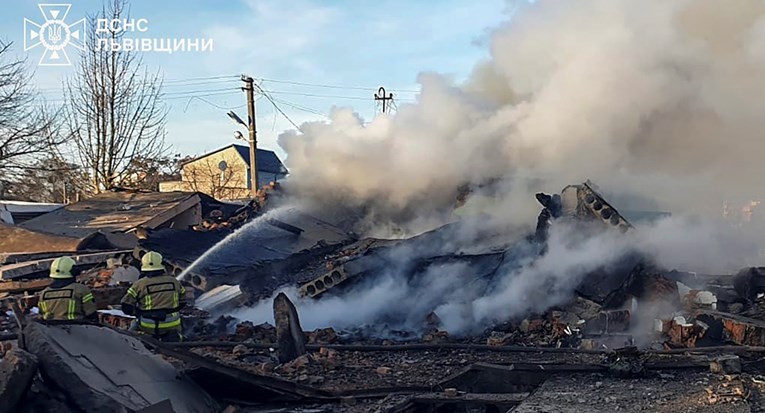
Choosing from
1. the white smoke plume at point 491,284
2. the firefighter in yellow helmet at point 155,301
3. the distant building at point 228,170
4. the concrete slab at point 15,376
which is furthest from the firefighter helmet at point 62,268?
the distant building at point 228,170

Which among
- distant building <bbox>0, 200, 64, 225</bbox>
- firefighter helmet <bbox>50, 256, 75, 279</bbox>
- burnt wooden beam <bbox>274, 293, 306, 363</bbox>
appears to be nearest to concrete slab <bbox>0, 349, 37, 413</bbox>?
firefighter helmet <bbox>50, 256, 75, 279</bbox>

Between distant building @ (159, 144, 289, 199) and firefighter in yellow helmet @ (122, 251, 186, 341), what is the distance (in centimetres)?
3280

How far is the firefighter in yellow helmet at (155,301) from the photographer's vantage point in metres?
6.75

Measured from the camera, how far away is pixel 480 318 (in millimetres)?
8648

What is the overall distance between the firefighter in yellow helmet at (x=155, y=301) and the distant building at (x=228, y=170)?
32.8 metres

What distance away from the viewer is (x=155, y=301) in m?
6.78

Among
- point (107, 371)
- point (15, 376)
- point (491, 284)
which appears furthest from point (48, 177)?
point (15, 376)

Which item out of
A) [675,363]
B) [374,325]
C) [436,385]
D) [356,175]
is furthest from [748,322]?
[356,175]

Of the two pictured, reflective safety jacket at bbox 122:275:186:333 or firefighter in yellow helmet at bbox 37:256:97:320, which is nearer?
firefighter in yellow helmet at bbox 37:256:97:320

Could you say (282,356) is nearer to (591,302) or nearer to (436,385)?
(436,385)

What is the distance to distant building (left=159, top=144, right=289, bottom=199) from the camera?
40.7m

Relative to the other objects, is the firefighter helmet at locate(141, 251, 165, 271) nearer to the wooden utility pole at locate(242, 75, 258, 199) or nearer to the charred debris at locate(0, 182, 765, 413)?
the charred debris at locate(0, 182, 765, 413)

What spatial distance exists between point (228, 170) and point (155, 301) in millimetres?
39972

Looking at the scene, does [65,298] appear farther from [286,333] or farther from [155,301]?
[286,333]
